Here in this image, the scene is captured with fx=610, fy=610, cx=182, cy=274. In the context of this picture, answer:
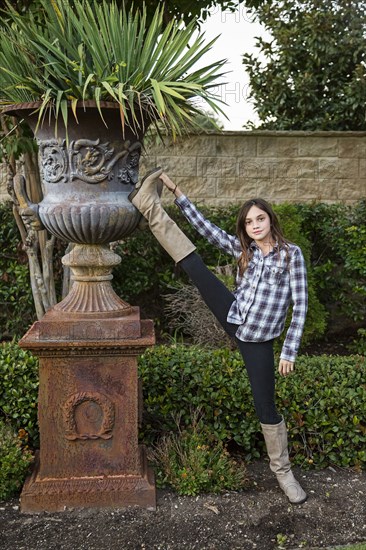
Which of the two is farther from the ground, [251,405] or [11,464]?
[251,405]

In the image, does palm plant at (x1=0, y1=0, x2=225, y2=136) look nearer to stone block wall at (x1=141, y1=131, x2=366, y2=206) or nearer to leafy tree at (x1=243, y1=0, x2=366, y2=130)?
stone block wall at (x1=141, y1=131, x2=366, y2=206)

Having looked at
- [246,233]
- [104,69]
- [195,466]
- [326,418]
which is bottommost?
[195,466]

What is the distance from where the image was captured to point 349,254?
219 inches

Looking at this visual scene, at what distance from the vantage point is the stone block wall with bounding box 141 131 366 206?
264 inches

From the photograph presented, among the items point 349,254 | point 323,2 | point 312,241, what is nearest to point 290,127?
point 323,2

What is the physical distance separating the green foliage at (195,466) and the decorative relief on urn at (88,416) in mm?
426

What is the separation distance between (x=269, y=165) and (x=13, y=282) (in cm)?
306

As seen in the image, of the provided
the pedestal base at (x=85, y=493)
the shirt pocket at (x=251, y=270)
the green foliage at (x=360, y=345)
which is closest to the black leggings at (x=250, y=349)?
the shirt pocket at (x=251, y=270)

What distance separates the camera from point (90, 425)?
3289 mm

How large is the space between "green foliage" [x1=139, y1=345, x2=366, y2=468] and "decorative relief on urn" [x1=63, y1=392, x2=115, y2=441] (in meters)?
0.56

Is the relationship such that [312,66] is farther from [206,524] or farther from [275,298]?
[206,524]

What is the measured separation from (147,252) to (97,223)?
2.75 meters

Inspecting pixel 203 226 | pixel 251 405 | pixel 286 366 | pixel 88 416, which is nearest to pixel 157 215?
pixel 203 226

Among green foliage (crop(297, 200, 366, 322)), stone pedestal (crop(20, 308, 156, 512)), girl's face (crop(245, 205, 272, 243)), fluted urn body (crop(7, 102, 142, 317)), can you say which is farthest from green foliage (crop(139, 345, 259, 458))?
green foliage (crop(297, 200, 366, 322))
